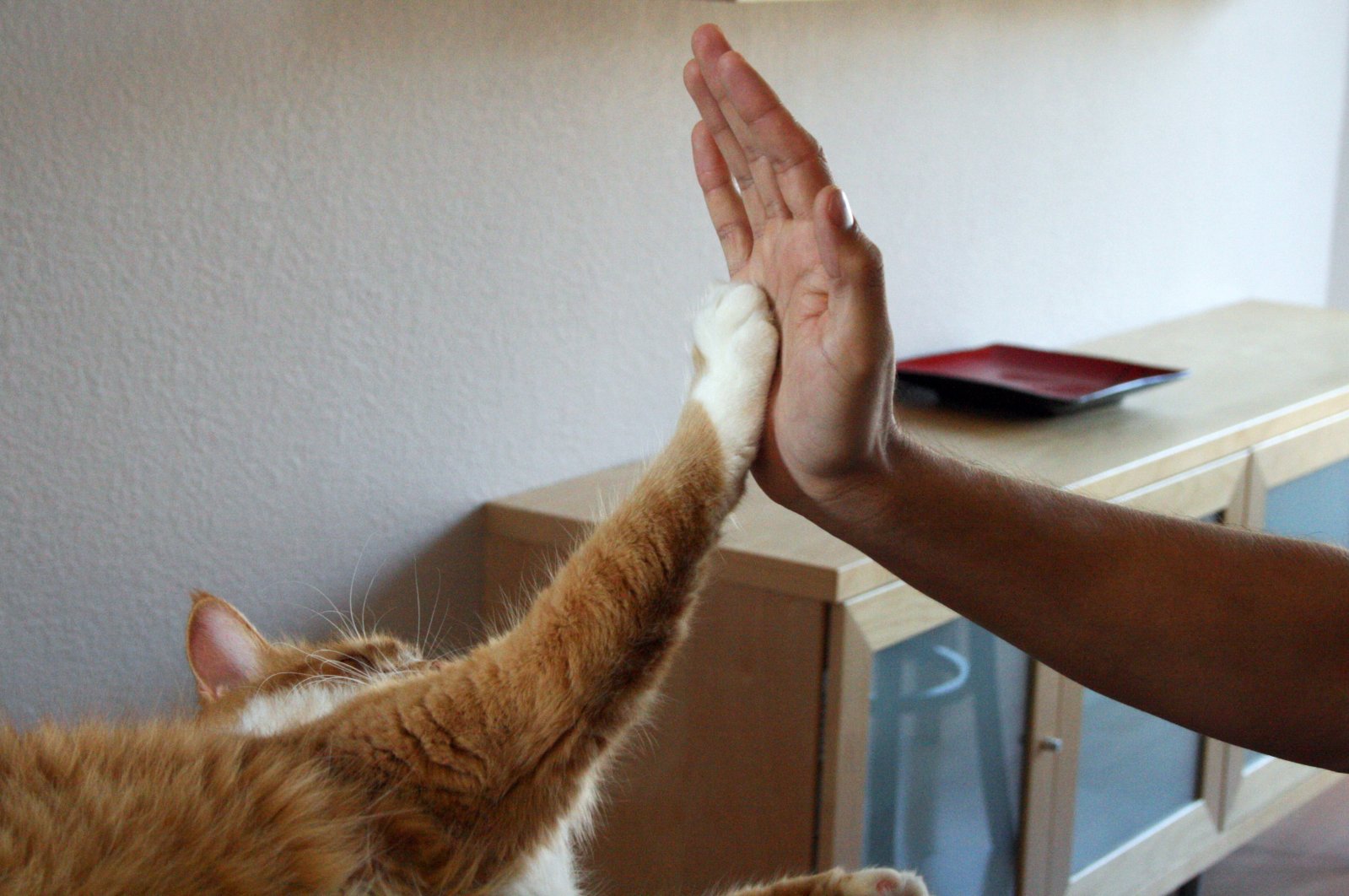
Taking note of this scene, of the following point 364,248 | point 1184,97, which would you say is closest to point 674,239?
point 364,248

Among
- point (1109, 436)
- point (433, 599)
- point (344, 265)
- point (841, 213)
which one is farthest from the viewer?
point (1109, 436)

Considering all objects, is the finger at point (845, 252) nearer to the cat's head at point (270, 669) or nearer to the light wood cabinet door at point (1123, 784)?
the cat's head at point (270, 669)

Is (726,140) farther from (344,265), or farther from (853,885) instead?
(344,265)

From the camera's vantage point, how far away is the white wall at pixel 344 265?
1209 millimetres

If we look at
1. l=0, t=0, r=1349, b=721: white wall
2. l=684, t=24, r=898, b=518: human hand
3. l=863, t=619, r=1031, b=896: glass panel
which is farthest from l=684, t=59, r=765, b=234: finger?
l=863, t=619, r=1031, b=896: glass panel

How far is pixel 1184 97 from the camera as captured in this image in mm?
2836

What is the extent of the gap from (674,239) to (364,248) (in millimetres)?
517

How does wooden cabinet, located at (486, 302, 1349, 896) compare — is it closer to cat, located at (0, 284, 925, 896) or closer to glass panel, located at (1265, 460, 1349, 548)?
glass panel, located at (1265, 460, 1349, 548)

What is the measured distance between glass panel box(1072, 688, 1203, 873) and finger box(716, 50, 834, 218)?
1.20 metres

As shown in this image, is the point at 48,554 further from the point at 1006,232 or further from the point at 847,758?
the point at 1006,232

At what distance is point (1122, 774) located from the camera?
6.35 ft

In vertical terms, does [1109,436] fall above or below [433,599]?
above

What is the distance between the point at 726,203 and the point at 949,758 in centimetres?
97

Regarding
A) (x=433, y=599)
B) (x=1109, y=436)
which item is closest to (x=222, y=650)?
(x=433, y=599)
